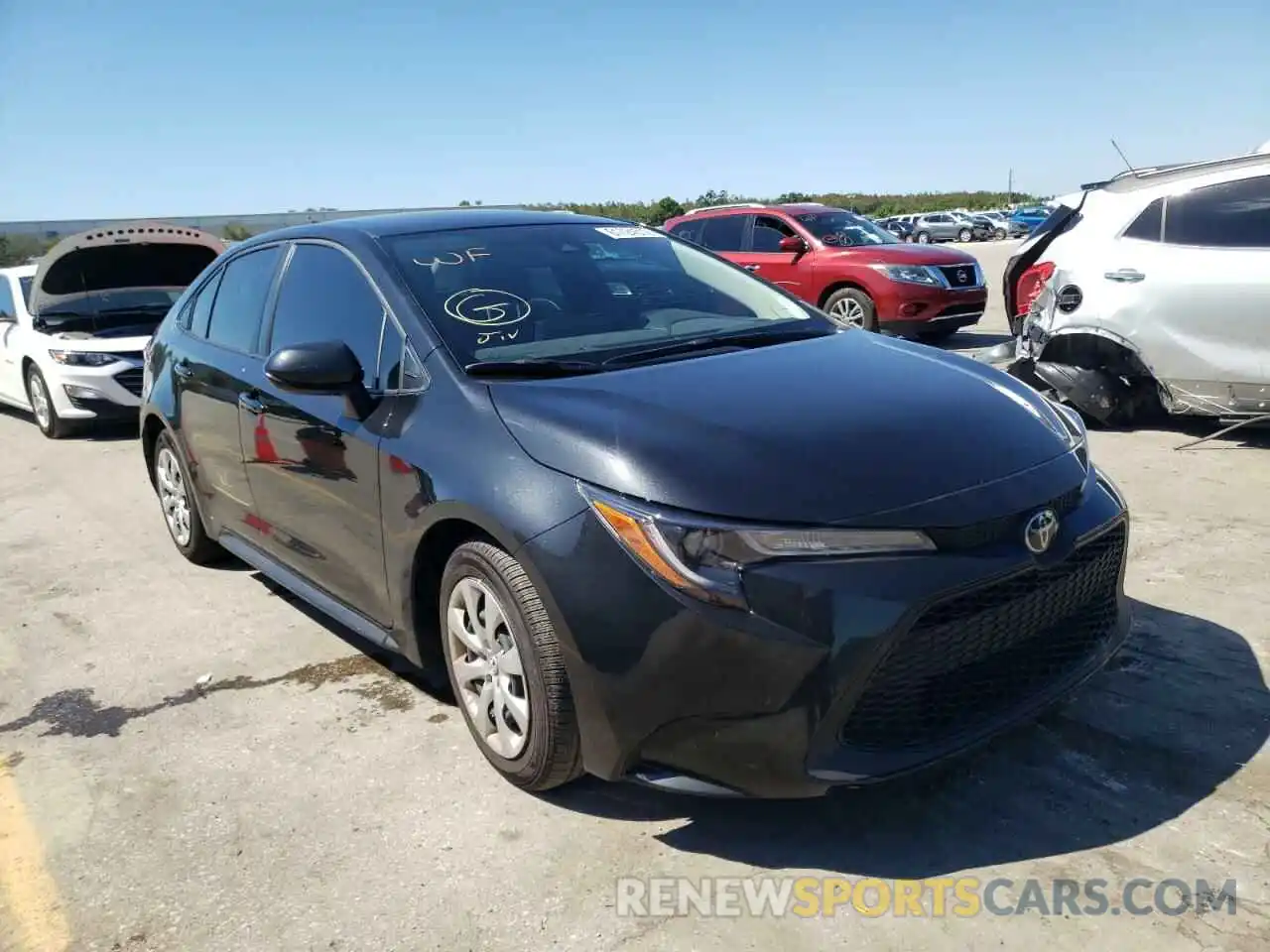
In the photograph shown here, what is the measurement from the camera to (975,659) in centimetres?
256

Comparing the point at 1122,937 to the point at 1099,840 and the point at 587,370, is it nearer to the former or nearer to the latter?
the point at 1099,840

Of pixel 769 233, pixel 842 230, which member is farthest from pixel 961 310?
pixel 769 233

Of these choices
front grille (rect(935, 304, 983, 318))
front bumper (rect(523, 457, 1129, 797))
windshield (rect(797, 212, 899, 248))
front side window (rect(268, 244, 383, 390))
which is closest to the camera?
front bumper (rect(523, 457, 1129, 797))

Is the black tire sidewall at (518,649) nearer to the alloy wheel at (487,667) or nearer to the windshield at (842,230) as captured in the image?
the alloy wheel at (487,667)

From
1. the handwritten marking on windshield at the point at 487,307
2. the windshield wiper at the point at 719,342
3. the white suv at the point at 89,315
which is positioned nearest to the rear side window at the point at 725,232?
the white suv at the point at 89,315

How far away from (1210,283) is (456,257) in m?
4.74

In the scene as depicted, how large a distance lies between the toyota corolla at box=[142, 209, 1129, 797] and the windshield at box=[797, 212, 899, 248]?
8.53 meters

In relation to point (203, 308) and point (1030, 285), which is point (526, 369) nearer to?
point (203, 308)

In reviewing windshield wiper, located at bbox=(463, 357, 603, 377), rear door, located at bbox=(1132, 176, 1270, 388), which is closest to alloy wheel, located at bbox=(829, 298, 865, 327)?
rear door, located at bbox=(1132, 176, 1270, 388)

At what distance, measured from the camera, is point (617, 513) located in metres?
2.53

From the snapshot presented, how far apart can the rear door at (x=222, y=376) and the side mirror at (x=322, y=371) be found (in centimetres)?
91

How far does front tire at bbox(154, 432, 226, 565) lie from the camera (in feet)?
17.0

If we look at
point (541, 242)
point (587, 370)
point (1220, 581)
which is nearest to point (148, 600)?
point (541, 242)

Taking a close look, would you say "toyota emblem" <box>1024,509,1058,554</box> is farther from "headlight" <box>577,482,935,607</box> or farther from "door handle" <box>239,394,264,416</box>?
"door handle" <box>239,394,264,416</box>
